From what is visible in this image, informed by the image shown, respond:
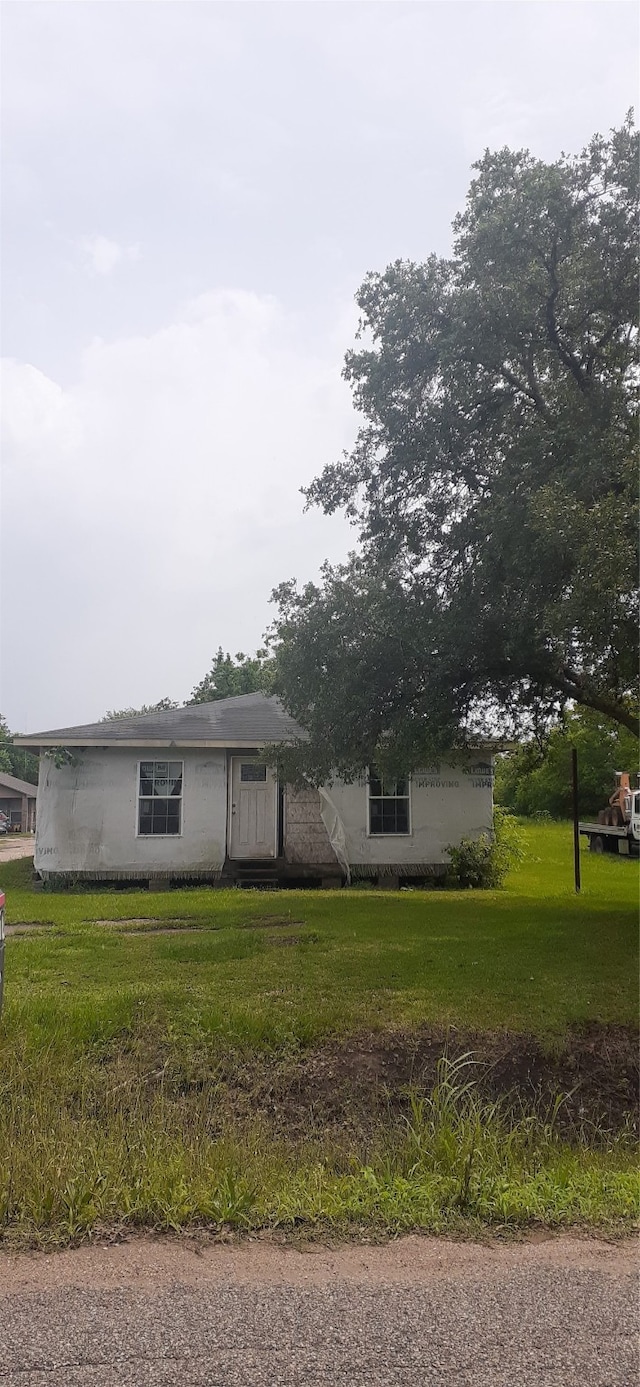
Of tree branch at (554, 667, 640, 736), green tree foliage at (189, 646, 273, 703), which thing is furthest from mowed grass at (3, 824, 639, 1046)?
green tree foliage at (189, 646, 273, 703)

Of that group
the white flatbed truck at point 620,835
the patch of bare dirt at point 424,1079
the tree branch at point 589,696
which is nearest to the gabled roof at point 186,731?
the tree branch at point 589,696

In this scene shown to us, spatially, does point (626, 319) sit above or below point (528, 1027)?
above

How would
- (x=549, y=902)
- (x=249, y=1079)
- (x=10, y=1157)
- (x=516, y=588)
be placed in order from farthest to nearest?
(x=549, y=902) < (x=516, y=588) < (x=249, y=1079) < (x=10, y=1157)

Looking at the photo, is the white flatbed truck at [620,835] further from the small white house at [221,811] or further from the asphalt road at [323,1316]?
the asphalt road at [323,1316]

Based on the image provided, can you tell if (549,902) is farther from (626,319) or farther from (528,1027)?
(626,319)

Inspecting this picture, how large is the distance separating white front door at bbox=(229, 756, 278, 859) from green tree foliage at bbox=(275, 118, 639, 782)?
388 centimetres

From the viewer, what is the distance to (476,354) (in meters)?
10.8

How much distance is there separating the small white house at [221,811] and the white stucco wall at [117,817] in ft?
0.06

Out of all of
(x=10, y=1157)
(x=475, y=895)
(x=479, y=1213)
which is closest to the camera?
(x=479, y=1213)

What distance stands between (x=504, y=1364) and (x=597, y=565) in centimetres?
683

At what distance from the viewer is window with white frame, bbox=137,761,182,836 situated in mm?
16297

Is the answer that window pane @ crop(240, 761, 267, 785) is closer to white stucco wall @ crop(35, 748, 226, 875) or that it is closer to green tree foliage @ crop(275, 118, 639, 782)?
white stucco wall @ crop(35, 748, 226, 875)

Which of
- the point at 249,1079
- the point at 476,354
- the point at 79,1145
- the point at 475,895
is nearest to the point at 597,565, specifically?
the point at 476,354

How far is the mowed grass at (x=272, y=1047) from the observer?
401cm
